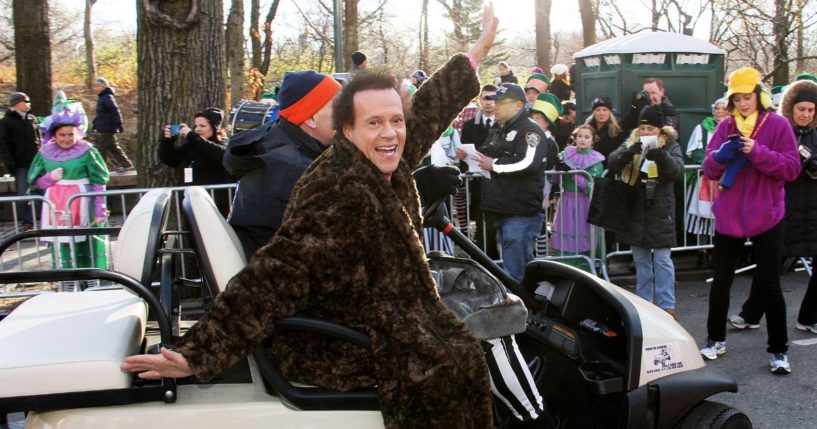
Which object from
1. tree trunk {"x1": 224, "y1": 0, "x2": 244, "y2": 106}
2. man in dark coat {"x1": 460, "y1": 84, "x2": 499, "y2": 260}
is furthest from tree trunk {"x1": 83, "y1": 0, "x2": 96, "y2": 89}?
man in dark coat {"x1": 460, "y1": 84, "x2": 499, "y2": 260}

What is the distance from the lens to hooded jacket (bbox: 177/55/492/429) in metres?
2.29

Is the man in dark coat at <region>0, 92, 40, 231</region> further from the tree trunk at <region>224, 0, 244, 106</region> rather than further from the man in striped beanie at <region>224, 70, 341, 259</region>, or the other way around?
the man in striped beanie at <region>224, 70, 341, 259</region>

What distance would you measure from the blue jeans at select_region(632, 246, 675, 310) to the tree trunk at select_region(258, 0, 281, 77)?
688 inches

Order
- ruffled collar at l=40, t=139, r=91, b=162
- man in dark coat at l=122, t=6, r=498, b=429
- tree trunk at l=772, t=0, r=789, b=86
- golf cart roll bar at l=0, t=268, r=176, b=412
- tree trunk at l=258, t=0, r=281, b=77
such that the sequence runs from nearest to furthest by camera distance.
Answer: golf cart roll bar at l=0, t=268, r=176, b=412
man in dark coat at l=122, t=6, r=498, b=429
ruffled collar at l=40, t=139, r=91, b=162
tree trunk at l=772, t=0, r=789, b=86
tree trunk at l=258, t=0, r=281, b=77

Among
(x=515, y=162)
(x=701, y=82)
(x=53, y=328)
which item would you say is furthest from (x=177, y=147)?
(x=701, y=82)

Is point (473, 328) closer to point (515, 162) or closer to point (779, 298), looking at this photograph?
point (779, 298)

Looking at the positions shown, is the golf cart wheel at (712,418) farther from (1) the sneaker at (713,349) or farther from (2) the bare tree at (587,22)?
(2) the bare tree at (587,22)

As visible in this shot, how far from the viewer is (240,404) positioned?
2367mm

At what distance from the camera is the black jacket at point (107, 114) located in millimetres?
14508

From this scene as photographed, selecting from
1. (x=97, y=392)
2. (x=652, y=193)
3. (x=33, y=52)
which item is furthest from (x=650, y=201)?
(x=33, y=52)

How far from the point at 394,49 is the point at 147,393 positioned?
3265cm

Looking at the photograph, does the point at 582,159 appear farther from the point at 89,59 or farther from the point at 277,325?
the point at 89,59

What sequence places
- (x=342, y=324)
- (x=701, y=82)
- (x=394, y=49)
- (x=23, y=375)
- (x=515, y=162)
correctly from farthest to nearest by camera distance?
(x=394, y=49), (x=701, y=82), (x=515, y=162), (x=342, y=324), (x=23, y=375)

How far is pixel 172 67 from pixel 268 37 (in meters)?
16.1
